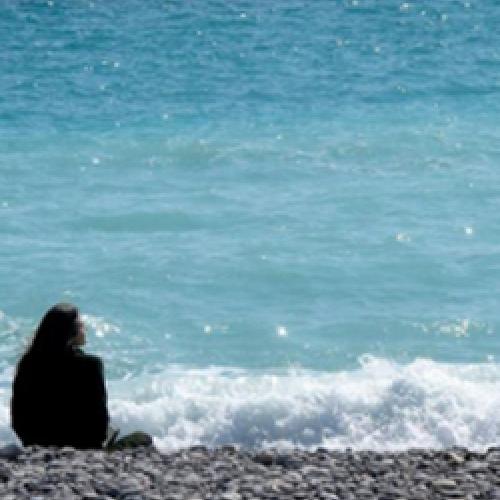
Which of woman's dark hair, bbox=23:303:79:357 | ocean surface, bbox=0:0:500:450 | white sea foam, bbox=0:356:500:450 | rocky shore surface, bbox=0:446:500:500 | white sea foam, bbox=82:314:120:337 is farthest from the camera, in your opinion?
white sea foam, bbox=82:314:120:337

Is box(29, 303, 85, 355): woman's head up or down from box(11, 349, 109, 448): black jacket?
up

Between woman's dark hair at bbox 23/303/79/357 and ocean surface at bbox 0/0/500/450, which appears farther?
ocean surface at bbox 0/0/500/450

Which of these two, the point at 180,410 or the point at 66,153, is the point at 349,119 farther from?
the point at 180,410

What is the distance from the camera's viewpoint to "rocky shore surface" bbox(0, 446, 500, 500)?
7.39 metres

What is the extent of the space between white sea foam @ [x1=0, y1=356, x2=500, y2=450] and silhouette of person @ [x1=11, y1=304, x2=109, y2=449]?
2.44 metres

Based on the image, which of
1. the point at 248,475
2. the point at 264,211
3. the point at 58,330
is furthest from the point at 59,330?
the point at 264,211

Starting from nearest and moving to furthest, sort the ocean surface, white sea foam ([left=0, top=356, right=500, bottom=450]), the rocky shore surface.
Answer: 1. the rocky shore surface
2. white sea foam ([left=0, top=356, right=500, bottom=450])
3. the ocean surface

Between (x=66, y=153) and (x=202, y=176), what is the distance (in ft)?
6.36

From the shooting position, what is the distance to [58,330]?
27.8ft

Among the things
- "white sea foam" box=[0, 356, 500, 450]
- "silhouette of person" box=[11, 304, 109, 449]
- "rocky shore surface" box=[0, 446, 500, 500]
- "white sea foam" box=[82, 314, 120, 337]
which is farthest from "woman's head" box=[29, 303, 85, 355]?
"white sea foam" box=[82, 314, 120, 337]

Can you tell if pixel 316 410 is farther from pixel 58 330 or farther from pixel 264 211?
pixel 264 211

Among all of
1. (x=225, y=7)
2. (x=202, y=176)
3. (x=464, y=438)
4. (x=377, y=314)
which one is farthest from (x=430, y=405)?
(x=225, y=7)

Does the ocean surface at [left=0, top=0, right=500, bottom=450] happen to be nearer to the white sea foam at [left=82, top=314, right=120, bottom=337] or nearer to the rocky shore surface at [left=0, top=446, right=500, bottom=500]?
the white sea foam at [left=82, top=314, right=120, bottom=337]

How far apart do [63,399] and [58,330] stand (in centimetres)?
39
